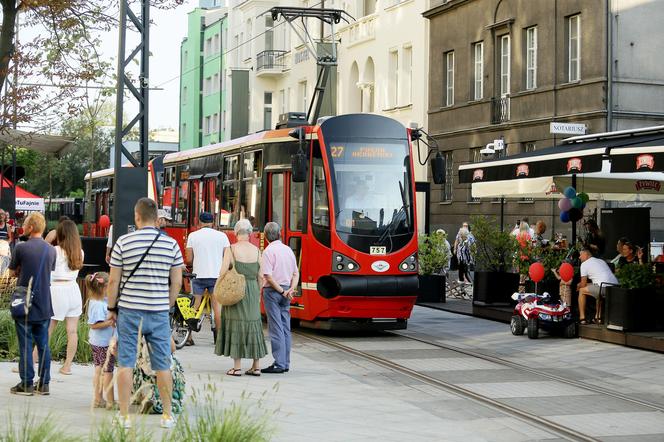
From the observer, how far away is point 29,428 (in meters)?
7.20

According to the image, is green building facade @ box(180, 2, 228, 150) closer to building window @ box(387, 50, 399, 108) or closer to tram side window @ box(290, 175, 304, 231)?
building window @ box(387, 50, 399, 108)

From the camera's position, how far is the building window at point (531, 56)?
117 ft

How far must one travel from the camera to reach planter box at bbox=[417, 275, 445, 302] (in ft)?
85.6

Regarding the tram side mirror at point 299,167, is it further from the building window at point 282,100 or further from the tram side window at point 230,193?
the building window at point 282,100

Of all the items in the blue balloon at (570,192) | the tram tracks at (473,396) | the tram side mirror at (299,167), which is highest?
the tram side mirror at (299,167)

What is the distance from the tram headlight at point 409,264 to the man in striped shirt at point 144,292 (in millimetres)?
9012

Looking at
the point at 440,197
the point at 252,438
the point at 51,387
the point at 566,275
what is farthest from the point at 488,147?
the point at 252,438

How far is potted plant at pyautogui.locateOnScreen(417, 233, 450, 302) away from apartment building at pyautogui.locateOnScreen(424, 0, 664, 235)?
7738 mm

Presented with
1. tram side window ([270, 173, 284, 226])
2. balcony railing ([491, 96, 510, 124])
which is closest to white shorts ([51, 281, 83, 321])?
tram side window ([270, 173, 284, 226])

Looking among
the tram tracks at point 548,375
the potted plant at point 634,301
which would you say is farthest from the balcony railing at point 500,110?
the potted plant at point 634,301

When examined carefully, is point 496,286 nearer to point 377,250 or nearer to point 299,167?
point 377,250

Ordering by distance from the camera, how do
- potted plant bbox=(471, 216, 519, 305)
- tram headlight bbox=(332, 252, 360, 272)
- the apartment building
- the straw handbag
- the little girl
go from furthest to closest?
the apartment building, potted plant bbox=(471, 216, 519, 305), tram headlight bbox=(332, 252, 360, 272), the straw handbag, the little girl

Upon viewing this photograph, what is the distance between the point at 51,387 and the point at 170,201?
49.4ft

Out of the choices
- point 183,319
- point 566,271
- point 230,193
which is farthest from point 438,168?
point 183,319
